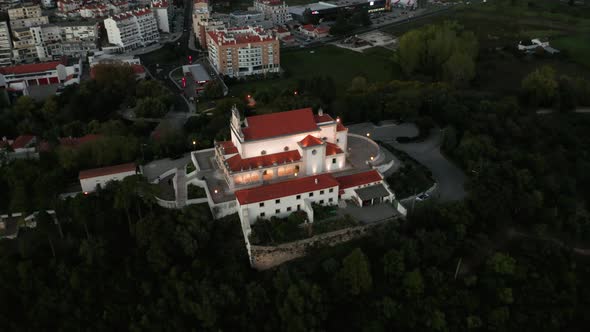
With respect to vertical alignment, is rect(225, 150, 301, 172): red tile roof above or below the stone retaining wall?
above

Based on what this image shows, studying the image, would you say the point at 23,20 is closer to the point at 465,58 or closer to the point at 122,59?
the point at 122,59

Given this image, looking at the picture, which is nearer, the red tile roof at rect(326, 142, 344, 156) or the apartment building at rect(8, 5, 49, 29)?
the red tile roof at rect(326, 142, 344, 156)

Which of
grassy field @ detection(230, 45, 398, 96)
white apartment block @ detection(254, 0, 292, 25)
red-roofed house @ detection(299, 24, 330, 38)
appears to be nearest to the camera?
grassy field @ detection(230, 45, 398, 96)

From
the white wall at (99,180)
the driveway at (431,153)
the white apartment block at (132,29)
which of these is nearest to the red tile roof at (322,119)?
the driveway at (431,153)

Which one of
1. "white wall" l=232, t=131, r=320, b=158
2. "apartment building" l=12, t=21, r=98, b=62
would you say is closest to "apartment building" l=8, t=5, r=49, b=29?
"apartment building" l=12, t=21, r=98, b=62

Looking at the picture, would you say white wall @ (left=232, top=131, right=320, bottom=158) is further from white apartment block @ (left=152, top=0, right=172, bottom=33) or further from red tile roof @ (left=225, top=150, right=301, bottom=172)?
white apartment block @ (left=152, top=0, right=172, bottom=33)

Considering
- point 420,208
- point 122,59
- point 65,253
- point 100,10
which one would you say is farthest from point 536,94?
point 100,10

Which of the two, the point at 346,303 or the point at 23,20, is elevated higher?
the point at 23,20

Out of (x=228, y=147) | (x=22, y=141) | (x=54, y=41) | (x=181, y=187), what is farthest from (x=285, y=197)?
(x=54, y=41)
